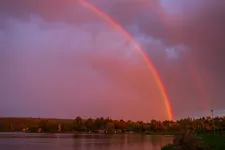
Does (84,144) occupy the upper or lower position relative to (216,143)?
lower

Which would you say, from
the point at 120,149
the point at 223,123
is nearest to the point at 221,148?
the point at 120,149

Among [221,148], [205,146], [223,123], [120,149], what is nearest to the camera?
[221,148]

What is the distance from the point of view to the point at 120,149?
7612 centimetres

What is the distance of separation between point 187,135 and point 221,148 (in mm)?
8466

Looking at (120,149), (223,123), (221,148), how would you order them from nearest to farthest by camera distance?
(221,148), (120,149), (223,123)

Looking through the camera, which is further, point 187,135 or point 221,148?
point 187,135

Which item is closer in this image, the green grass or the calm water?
the green grass

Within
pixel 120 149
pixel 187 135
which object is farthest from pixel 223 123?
pixel 187 135

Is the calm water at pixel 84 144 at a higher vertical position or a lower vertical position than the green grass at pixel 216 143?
lower

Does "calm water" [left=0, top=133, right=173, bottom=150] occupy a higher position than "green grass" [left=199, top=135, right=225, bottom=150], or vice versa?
"green grass" [left=199, top=135, right=225, bottom=150]

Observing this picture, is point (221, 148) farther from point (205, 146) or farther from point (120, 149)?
point (120, 149)

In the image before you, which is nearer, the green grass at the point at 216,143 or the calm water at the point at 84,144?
the green grass at the point at 216,143

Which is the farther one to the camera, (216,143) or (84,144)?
(84,144)

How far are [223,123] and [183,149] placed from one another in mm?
129847
